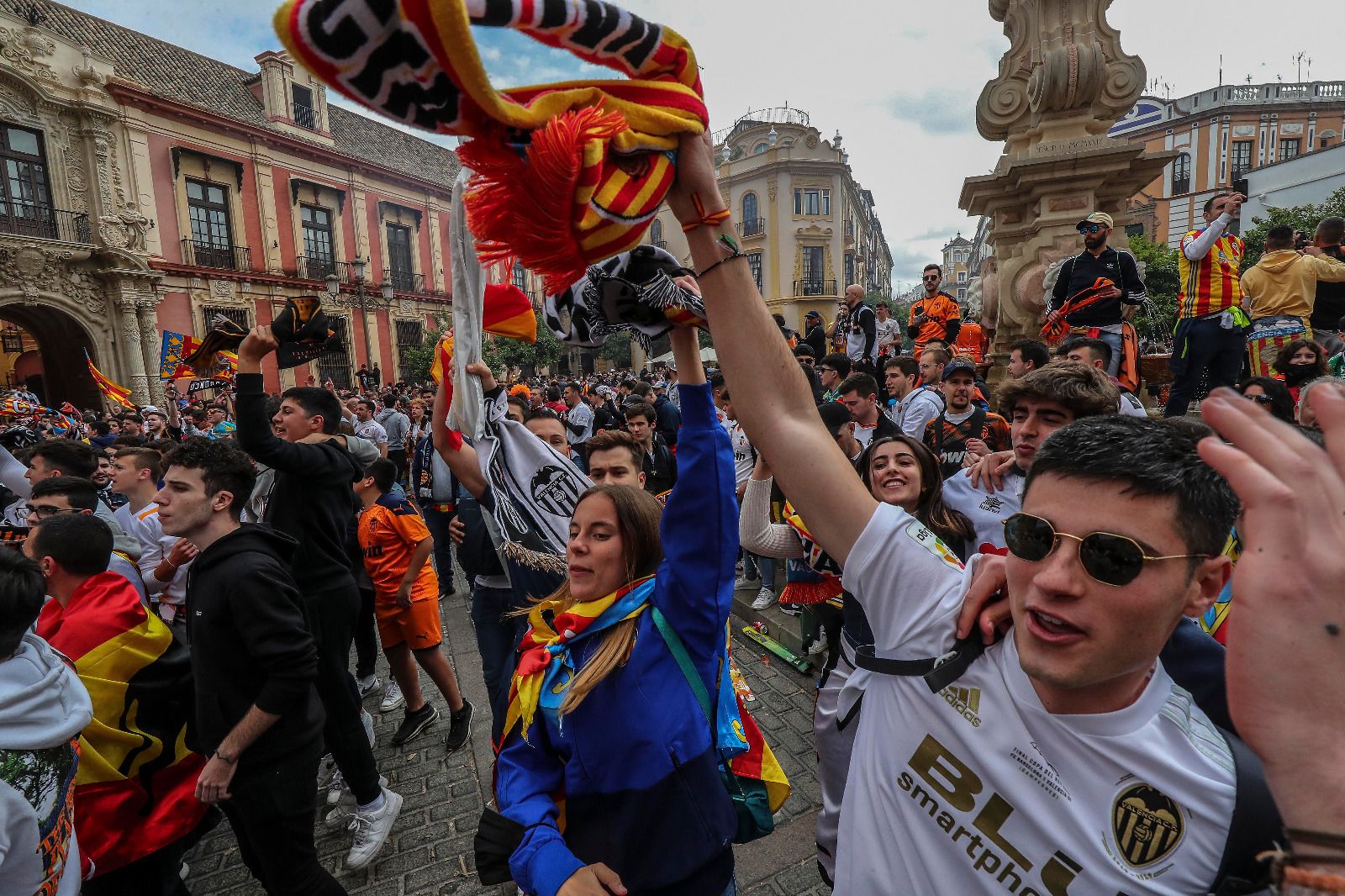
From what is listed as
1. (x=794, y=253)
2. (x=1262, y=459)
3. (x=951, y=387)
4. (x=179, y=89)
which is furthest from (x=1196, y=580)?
(x=794, y=253)

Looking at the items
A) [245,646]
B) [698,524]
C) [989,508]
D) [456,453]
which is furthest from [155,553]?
[989,508]

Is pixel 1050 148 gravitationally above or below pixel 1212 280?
above

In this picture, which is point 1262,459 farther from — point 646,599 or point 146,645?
point 146,645

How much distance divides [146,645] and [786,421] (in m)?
2.94

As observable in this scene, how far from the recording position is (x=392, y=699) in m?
4.83

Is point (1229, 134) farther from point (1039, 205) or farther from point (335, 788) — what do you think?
point (335, 788)

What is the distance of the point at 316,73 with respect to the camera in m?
0.96

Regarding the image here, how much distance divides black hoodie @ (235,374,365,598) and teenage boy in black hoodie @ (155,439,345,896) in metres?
0.92

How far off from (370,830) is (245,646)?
141cm

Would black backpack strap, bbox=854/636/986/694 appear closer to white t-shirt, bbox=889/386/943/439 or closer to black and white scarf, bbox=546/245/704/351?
black and white scarf, bbox=546/245/704/351

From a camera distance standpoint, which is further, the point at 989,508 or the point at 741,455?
the point at 741,455

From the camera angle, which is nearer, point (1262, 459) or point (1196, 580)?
point (1262, 459)

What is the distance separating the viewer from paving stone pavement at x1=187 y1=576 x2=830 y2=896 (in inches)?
121

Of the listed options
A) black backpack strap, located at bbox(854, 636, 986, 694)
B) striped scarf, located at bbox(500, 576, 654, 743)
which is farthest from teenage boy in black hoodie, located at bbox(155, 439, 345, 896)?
black backpack strap, located at bbox(854, 636, 986, 694)
